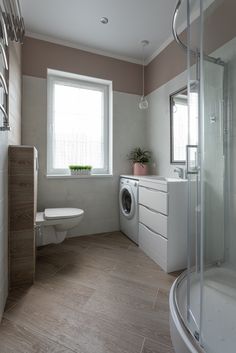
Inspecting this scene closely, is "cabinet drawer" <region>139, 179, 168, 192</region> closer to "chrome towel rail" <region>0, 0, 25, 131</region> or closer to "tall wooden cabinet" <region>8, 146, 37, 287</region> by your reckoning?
"tall wooden cabinet" <region>8, 146, 37, 287</region>

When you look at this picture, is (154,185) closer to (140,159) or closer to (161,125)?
(140,159)

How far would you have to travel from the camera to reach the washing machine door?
2.46m

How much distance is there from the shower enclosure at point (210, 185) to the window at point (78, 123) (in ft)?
5.42

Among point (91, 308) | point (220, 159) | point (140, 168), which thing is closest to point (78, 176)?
point (140, 168)

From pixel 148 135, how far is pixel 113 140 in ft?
1.92

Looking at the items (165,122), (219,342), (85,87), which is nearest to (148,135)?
(165,122)

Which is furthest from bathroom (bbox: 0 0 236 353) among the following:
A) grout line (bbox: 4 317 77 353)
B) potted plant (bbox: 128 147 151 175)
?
potted plant (bbox: 128 147 151 175)

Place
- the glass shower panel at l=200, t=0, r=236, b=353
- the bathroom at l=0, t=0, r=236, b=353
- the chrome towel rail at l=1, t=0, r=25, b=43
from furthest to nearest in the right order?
the glass shower panel at l=200, t=0, r=236, b=353 → the chrome towel rail at l=1, t=0, r=25, b=43 → the bathroom at l=0, t=0, r=236, b=353

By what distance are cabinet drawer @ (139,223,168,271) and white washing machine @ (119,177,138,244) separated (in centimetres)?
17

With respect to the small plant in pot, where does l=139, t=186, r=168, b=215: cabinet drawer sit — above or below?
below

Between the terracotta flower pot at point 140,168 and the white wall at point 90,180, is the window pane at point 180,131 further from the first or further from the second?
the white wall at point 90,180

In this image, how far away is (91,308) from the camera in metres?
1.35

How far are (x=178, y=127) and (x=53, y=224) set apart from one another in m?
1.89

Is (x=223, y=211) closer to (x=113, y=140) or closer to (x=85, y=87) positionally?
(x=113, y=140)
